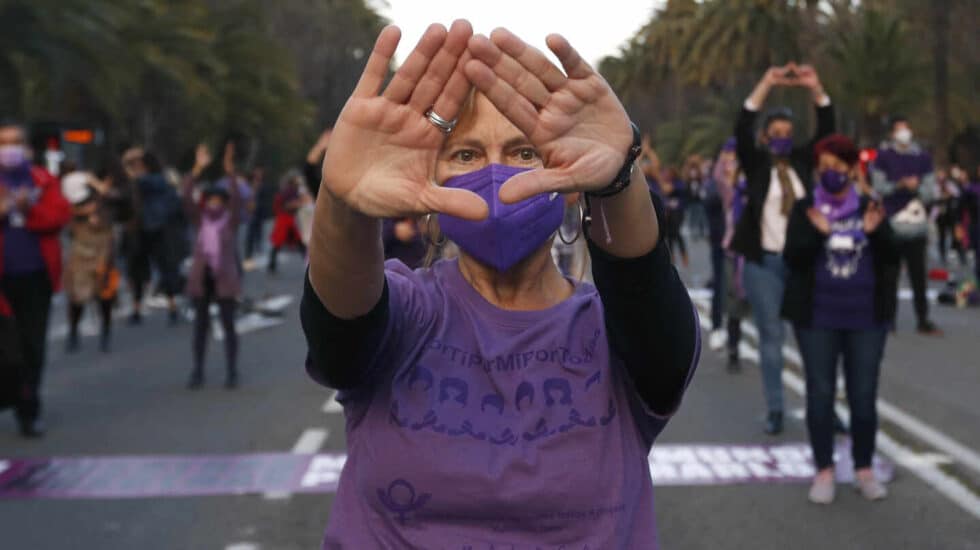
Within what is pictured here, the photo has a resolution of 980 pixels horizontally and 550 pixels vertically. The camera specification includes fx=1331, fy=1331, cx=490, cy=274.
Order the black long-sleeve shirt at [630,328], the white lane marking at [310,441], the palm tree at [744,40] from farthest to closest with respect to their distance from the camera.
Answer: the palm tree at [744,40] → the white lane marking at [310,441] → the black long-sleeve shirt at [630,328]

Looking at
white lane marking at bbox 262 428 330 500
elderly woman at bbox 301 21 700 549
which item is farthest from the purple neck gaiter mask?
white lane marking at bbox 262 428 330 500

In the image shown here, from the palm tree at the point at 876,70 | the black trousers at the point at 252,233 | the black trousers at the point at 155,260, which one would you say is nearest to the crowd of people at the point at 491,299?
the black trousers at the point at 155,260

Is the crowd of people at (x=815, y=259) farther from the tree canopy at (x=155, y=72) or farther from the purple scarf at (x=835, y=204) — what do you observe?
the tree canopy at (x=155, y=72)

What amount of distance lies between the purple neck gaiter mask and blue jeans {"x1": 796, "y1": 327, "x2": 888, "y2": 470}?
14.5 feet

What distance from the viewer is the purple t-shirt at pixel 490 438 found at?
7.19 feet

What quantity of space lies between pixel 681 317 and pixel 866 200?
470cm

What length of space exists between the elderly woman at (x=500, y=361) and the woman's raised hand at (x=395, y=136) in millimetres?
77

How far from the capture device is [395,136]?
1850 mm

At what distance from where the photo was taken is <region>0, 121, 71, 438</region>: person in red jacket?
8.28 meters

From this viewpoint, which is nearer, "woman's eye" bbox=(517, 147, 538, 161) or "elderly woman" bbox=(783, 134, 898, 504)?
"woman's eye" bbox=(517, 147, 538, 161)

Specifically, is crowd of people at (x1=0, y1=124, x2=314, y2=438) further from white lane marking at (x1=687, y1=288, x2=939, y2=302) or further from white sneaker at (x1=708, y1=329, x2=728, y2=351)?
white lane marking at (x1=687, y1=288, x2=939, y2=302)

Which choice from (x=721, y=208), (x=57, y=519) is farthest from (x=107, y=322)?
(x=57, y=519)

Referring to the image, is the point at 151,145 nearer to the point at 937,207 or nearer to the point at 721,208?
the point at 937,207

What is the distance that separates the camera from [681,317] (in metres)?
2.17
